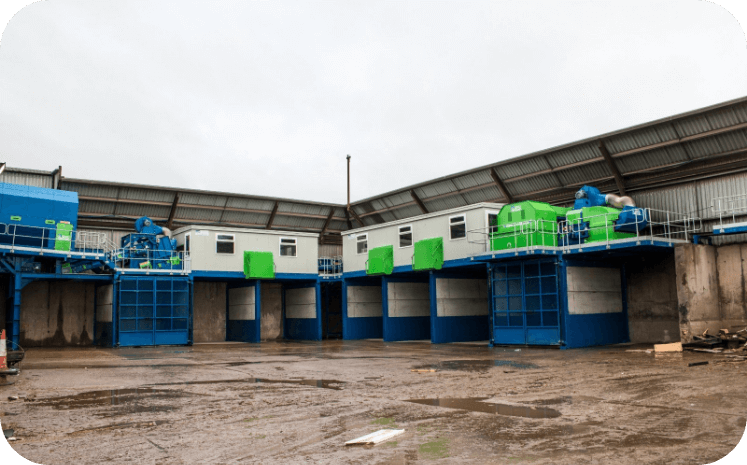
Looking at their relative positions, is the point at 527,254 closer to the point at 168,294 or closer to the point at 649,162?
the point at 649,162

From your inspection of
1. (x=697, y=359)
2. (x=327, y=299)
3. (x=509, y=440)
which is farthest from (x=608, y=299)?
(x=509, y=440)

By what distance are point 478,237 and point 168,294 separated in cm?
1649

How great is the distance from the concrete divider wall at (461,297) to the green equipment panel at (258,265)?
33.6ft

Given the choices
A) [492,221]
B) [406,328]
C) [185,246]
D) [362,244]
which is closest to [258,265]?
[185,246]

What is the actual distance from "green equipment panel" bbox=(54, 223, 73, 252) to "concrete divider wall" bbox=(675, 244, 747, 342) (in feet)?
85.5

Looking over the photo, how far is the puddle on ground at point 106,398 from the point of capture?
10281mm

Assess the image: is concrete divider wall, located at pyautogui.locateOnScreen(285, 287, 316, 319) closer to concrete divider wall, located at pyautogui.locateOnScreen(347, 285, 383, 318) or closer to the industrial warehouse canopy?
concrete divider wall, located at pyautogui.locateOnScreen(347, 285, 383, 318)

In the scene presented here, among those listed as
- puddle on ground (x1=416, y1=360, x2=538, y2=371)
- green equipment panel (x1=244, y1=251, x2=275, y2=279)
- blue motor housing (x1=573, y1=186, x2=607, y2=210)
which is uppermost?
blue motor housing (x1=573, y1=186, x2=607, y2=210)

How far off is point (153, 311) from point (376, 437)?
2610 centimetres

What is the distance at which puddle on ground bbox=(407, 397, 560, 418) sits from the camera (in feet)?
29.4

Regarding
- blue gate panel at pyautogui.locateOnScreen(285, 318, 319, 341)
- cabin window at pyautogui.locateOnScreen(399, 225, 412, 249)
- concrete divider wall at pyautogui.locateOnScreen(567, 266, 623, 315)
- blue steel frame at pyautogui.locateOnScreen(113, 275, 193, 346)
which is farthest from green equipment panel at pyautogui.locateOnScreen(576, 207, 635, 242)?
blue steel frame at pyautogui.locateOnScreen(113, 275, 193, 346)

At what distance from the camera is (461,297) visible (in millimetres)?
31344

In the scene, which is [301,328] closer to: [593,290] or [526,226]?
[526,226]

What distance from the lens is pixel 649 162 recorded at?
27172 millimetres
